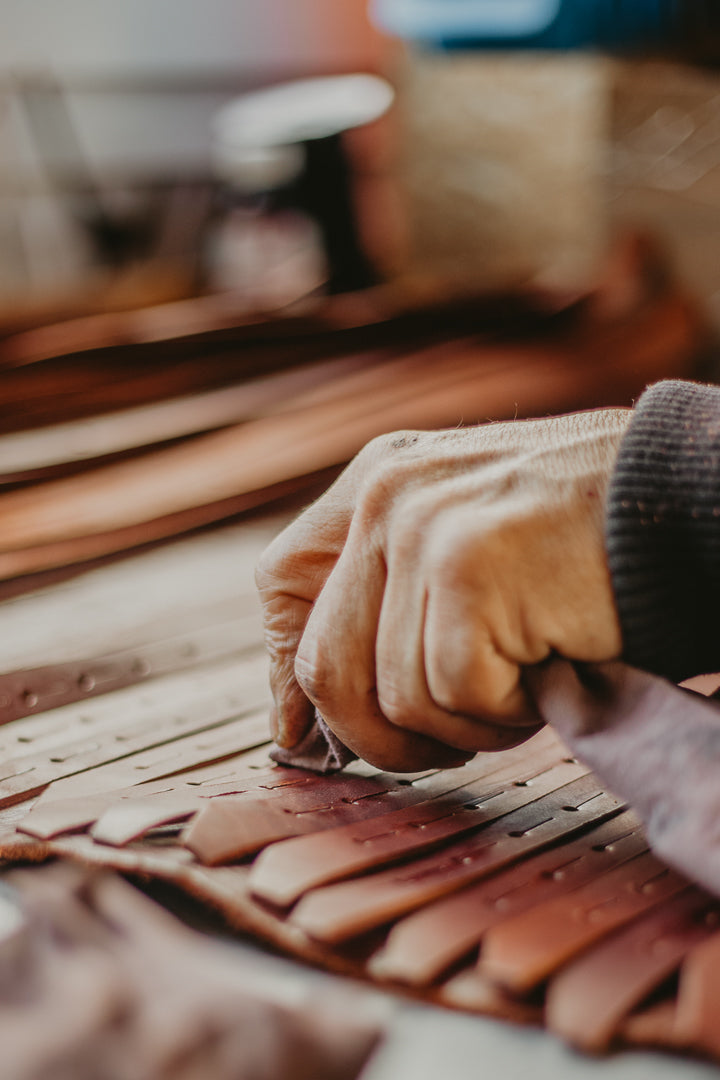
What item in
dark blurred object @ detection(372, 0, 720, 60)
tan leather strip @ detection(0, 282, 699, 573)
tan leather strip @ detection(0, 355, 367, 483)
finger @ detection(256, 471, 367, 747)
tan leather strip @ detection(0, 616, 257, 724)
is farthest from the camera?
dark blurred object @ detection(372, 0, 720, 60)

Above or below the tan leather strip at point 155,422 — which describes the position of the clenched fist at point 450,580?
above

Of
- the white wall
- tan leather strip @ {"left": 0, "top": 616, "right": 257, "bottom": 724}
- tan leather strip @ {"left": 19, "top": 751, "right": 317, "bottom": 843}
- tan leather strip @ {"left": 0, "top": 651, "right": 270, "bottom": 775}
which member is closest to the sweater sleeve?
tan leather strip @ {"left": 19, "top": 751, "right": 317, "bottom": 843}

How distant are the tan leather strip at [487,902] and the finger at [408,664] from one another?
0.12m

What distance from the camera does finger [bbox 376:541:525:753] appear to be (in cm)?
80

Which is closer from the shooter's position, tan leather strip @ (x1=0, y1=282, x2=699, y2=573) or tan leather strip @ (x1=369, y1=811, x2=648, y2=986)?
tan leather strip @ (x1=369, y1=811, x2=648, y2=986)

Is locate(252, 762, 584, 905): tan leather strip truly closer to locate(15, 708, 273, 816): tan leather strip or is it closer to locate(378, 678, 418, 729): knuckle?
locate(378, 678, 418, 729): knuckle

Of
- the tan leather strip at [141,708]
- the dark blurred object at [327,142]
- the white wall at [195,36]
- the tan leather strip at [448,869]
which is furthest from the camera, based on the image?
the white wall at [195,36]

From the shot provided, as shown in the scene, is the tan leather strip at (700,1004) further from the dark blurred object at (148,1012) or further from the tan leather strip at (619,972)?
the dark blurred object at (148,1012)

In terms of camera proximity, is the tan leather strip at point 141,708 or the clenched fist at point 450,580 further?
the tan leather strip at point 141,708

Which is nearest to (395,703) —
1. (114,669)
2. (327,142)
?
(114,669)

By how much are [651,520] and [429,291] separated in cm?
268

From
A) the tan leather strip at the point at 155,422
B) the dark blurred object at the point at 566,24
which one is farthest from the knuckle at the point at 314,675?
the dark blurred object at the point at 566,24

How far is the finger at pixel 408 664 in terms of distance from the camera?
804mm

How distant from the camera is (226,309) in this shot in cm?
295
